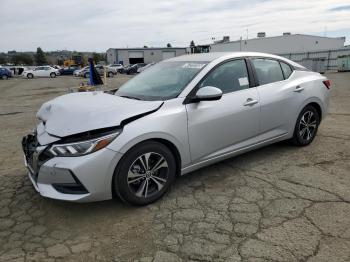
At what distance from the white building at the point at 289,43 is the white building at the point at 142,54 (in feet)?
69.7

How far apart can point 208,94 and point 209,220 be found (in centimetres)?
135

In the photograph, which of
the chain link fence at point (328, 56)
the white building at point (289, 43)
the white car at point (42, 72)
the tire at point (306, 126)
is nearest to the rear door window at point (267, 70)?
the tire at point (306, 126)

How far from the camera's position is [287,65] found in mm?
5012

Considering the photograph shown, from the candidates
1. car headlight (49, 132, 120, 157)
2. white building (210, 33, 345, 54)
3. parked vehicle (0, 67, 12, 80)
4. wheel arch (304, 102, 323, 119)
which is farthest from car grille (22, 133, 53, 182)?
white building (210, 33, 345, 54)

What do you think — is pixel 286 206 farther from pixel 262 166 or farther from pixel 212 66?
pixel 212 66

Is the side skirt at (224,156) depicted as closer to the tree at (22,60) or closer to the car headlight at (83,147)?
the car headlight at (83,147)

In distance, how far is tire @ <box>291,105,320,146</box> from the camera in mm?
4988

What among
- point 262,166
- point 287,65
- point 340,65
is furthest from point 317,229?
point 340,65

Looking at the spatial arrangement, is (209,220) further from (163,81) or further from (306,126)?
(306,126)

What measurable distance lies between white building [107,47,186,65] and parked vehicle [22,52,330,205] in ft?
238

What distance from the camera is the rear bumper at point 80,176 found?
10.0ft

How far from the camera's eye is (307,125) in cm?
515

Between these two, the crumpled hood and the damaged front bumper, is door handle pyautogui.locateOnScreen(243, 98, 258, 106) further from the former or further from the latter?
the damaged front bumper

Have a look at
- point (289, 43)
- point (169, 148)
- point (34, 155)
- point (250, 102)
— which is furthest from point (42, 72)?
point (169, 148)
